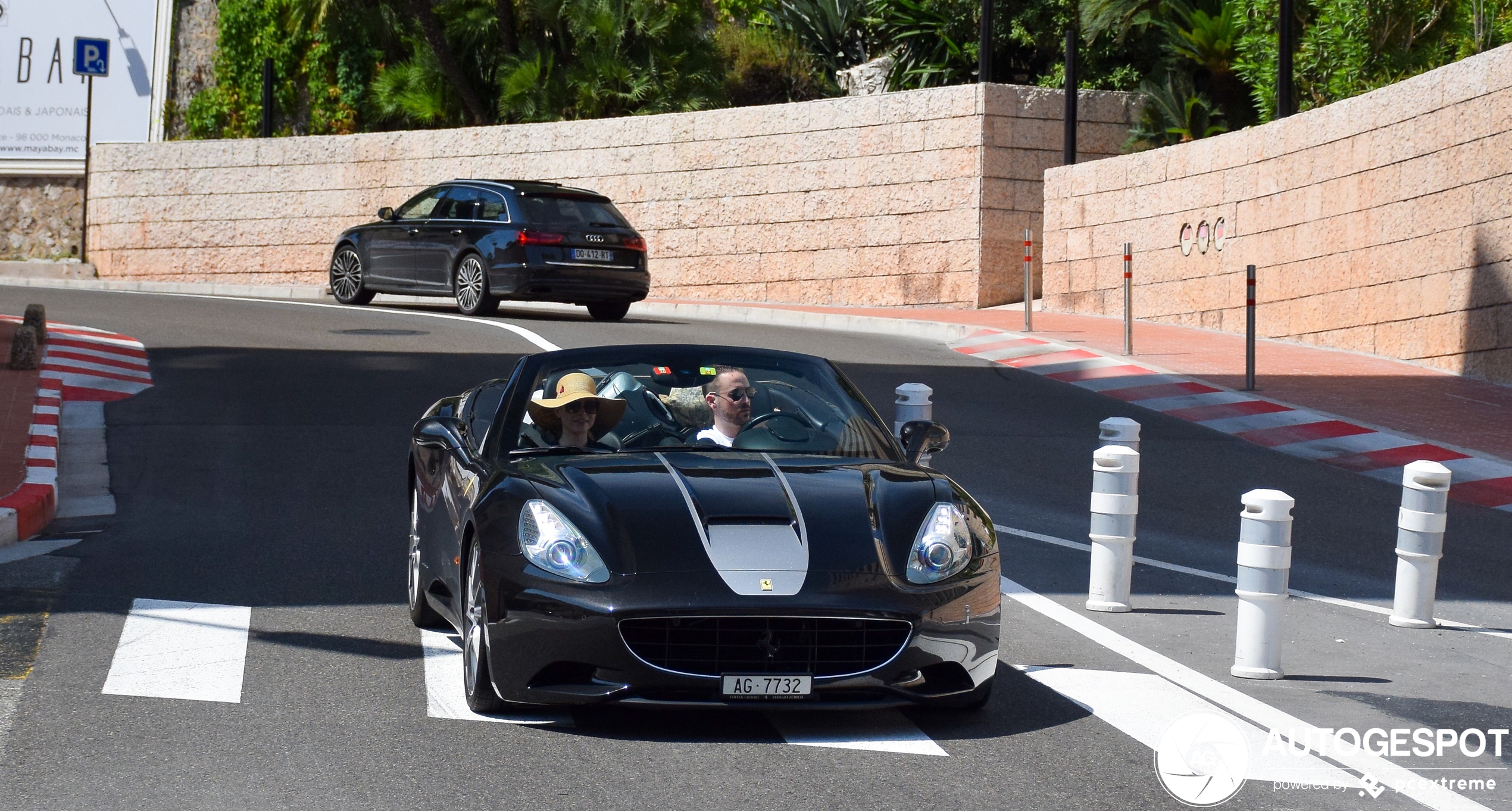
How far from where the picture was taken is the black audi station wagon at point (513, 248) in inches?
814

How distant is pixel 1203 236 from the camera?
22.0 metres

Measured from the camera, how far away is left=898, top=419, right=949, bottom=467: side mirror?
6516mm

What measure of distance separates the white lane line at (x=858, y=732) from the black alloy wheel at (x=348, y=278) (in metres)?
18.4

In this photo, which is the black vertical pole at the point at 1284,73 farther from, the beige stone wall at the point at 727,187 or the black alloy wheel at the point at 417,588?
the black alloy wheel at the point at 417,588

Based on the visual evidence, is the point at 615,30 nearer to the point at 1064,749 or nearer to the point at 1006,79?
the point at 1006,79

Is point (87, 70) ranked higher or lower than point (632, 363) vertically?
higher

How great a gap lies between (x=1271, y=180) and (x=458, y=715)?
1679 centimetres

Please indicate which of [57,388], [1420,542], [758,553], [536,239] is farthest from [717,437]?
[536,239]

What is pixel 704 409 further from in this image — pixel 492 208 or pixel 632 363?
pixel 492 208

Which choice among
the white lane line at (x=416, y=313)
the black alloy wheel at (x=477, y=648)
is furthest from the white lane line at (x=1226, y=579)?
the white lane line at (x=416, y=313)

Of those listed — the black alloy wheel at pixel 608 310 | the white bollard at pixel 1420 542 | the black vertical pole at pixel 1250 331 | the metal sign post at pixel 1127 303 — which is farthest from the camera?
the black alloy wheel at pixel 608 310

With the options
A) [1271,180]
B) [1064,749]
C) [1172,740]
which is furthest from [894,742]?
[1271,180]

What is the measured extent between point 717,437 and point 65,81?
1238 inches
